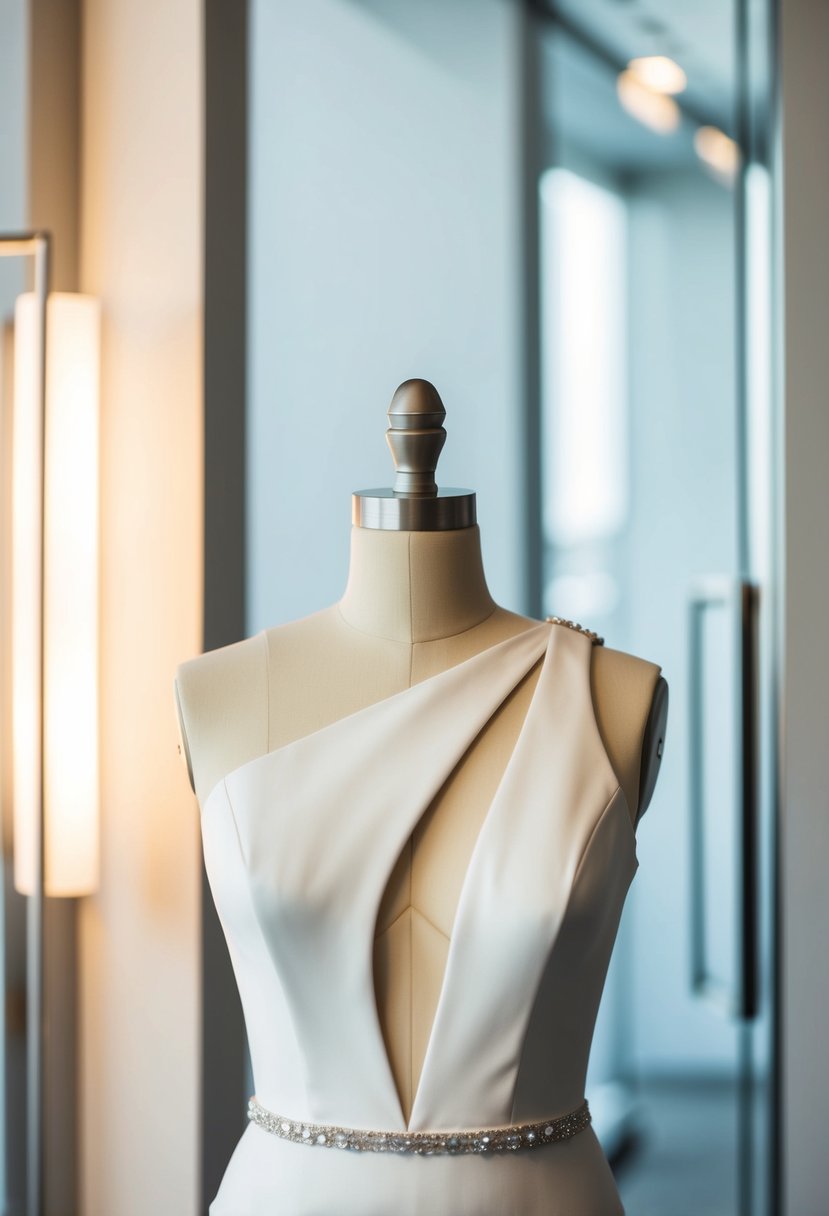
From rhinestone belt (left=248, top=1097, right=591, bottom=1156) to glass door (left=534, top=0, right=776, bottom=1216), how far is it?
5.69 ft

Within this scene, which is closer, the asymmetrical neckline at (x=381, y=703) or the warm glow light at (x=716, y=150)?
the asymmetrical neckline at (x=381, y=703)

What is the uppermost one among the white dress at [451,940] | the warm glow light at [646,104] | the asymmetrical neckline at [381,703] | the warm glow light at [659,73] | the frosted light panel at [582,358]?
the warm glow light at [659,73]

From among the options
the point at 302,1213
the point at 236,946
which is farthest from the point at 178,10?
the point at 302,1213

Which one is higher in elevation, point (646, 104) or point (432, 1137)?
point (646, 104)

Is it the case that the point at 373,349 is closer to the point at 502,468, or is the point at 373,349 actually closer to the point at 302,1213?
the point at 502,468

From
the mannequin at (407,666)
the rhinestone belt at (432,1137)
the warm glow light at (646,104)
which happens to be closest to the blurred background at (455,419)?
the warm glow light at (646,104)

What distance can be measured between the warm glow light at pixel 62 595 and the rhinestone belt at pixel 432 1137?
0.99 m

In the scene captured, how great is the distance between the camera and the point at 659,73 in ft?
10.2

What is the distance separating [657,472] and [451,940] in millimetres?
2372

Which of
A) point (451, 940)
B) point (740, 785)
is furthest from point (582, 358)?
point (451, 940)

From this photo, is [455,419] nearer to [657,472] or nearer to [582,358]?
[582,358]

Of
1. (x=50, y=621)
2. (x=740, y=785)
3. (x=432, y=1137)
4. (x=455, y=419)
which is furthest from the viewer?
(x=455, y=419)

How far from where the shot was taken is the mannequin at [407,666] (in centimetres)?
123

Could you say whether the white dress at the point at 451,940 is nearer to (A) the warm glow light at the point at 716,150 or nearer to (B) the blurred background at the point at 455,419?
(B) the blurred background at the point at 455,419
